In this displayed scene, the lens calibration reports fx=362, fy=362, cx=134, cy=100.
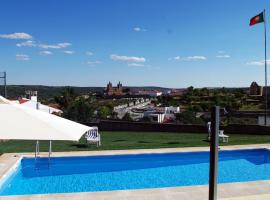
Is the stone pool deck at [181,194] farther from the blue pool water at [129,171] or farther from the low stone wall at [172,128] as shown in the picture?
the low stone wall at [172,128]

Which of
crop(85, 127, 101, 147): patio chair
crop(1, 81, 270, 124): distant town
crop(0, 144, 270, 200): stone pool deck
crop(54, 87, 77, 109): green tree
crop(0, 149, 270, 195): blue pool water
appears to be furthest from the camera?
crop(54, 87, 77, 109): green tree

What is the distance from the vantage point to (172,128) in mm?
21125

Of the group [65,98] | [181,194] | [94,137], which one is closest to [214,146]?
[181,194]

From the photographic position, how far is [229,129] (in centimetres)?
1988

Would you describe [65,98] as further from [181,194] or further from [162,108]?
[181,194]

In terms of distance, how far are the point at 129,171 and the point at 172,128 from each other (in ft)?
29.8

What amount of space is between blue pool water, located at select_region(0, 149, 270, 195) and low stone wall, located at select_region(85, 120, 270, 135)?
5066mm

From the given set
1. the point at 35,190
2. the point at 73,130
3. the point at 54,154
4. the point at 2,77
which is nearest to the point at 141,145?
the point at 54,154

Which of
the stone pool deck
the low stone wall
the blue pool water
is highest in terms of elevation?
the low stone wall

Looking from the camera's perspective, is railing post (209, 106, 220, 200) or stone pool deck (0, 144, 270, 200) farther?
stone pool deck (0, 144, 270, 200)

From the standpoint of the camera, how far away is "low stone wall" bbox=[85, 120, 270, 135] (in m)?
19.3

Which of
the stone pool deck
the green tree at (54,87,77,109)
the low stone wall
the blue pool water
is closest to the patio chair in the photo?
the blue pool water

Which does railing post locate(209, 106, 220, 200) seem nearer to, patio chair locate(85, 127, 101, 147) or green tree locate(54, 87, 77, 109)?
patio chair locate(85, 127, 101, 147)

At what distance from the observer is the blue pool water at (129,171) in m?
10.4
